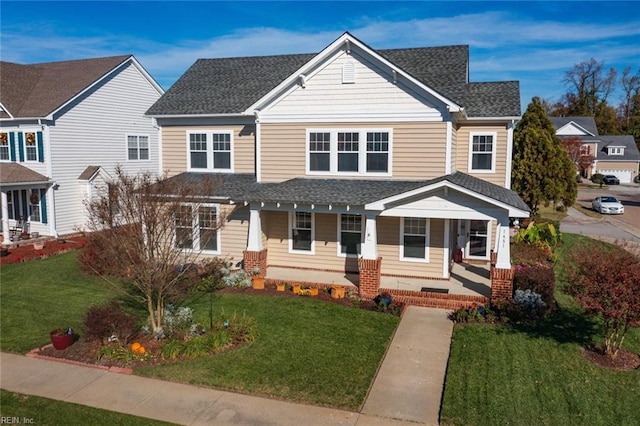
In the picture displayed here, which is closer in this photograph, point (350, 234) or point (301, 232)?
point (350, 234)

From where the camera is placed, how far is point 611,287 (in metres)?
10.8

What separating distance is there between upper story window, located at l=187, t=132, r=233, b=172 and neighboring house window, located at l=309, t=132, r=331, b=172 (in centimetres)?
401

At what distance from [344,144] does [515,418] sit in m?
11.6

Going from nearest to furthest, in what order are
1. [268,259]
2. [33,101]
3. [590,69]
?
[268,259], [33,101], [590,69]

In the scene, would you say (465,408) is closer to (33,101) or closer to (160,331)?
(160,331)

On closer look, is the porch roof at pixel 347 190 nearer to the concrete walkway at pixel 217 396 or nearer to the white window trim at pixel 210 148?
the white window trim at pixel 210 148

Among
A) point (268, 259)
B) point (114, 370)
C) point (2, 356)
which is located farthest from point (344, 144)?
point (2, 356)

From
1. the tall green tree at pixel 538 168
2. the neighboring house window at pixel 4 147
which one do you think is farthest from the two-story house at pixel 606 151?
the neighboring house window at pixel 4 147

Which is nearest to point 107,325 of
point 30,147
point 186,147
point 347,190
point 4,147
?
point 347,190

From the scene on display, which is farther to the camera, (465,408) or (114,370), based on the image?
(114,370)

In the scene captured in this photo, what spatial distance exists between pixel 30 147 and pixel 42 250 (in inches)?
251

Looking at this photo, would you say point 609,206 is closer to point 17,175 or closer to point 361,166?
point 361,166

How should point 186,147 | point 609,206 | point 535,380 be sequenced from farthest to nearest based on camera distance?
point 609,206
point 186,147
point 535,380

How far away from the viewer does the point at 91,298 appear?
53.1 feet
